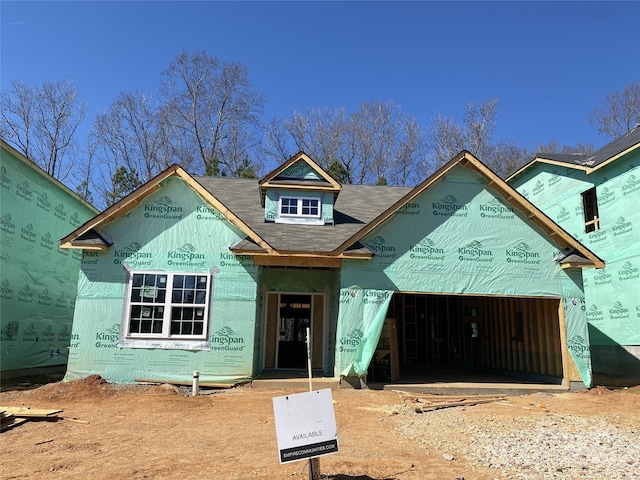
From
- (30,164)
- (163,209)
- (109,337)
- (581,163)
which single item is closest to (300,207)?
(163,209)

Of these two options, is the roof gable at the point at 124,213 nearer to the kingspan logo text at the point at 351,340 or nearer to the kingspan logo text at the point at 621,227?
the kingspan logo text at the point at 351,340

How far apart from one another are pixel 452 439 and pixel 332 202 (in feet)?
29.0

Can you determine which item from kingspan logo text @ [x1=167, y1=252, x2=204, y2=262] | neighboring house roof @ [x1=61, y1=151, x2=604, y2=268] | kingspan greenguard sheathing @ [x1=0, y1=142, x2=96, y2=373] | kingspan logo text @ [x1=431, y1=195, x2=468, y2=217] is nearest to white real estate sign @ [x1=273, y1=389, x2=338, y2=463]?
neighboring house roof @ [x1=61, y1=151, x2=604, y2=268]

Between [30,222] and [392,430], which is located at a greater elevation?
[30,222]

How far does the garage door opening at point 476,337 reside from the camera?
43.8ft

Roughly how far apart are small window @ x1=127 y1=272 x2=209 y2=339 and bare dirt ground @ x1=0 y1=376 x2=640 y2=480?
1482 millimetres

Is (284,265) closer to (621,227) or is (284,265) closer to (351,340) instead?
(351,340)

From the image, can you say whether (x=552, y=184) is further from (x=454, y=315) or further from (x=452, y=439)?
(x=452, y=439)

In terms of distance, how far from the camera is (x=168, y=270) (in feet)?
39.4

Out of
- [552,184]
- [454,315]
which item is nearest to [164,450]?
[454,315]

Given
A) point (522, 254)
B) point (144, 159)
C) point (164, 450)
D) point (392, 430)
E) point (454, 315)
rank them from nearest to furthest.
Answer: point (164, 450) < point (392, 430) < point (522, 254) < point (454, 315) < point (144, 159)

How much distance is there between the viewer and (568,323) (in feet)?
39.9

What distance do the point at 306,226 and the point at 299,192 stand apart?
3.88 feet

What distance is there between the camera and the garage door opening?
13.3 metres
